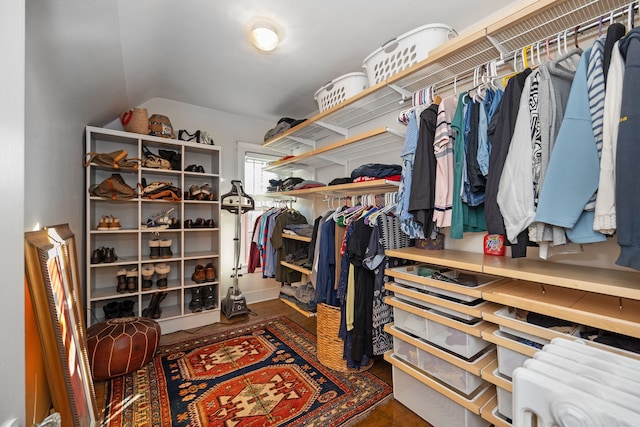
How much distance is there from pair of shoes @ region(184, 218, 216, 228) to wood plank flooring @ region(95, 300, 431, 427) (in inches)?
40.7

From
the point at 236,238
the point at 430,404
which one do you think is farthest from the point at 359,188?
the point at 236,238

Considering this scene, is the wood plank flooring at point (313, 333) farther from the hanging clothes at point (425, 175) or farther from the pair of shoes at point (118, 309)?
the hanging clothes at point (425, 175)

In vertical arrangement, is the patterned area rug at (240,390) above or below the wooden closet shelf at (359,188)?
below

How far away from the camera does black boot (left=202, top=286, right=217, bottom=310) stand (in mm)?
2844

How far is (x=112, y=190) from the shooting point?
2359 millimetres

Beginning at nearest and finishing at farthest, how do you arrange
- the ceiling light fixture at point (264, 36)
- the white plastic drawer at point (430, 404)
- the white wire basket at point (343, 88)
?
the white plastic drawer at point (430, 404) < the ceiling light fixture at point (264, 36) < the white wire basket at point (343, 88)

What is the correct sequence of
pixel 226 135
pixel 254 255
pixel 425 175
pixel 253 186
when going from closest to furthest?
1. pixel 425 175
2. pixel 254 255
3. pixel 226 135
4. pixel 253 186

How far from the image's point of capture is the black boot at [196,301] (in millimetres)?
2770

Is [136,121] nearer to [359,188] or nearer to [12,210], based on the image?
[359,188]

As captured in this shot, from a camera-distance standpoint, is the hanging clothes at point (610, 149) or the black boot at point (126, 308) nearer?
the hanging clothes at point (610, 149)

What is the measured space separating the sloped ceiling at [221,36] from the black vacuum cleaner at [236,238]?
111 cm

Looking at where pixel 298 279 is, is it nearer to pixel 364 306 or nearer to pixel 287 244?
pixel 287 244

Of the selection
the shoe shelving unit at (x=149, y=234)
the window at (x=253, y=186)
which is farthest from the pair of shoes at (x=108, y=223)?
the window at (x=253, y=186)

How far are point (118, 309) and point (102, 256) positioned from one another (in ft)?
1.68
